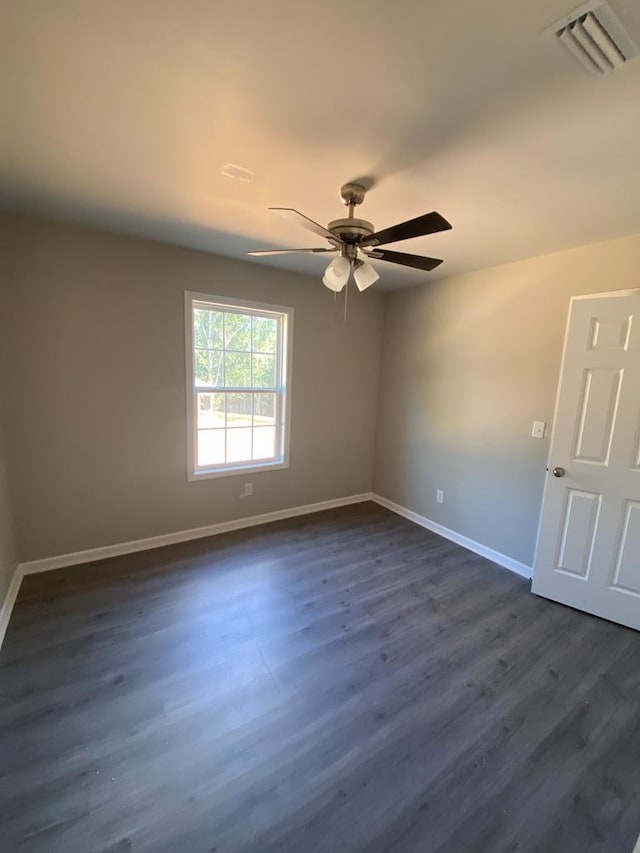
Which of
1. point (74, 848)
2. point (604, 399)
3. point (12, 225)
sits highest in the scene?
point (12, 225)

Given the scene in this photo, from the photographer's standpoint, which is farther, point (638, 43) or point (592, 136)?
point (592, 136)

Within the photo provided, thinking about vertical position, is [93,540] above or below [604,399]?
below

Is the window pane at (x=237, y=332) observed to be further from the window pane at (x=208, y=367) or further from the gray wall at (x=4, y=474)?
the gray wall at (x=4, y=474)

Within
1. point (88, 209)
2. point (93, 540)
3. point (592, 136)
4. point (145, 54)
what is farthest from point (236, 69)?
point (93, 540)

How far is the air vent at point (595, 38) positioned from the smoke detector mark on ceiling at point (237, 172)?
1.28 metres

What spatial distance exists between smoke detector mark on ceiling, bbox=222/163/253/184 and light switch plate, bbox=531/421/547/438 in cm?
258

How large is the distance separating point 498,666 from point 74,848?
1969 mm

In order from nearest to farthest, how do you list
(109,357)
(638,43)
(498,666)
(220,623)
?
(638,43) → (498,666) → (220,623) → (109,357)

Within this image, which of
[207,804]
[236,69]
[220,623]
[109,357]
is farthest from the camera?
[109,357]

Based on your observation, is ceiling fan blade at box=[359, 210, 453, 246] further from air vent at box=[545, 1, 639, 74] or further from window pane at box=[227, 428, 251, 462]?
window pane at box=[227, 428, 251, 462]

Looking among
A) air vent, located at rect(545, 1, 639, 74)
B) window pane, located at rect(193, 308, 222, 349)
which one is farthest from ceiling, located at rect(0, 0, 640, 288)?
window pane, located at rect(193, 308, 222, 349)

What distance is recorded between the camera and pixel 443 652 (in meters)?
2.09

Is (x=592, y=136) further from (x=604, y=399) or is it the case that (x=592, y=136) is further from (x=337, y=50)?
(x=604, y=399)

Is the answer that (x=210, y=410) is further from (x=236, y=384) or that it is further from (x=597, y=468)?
(x=597, y=468)
